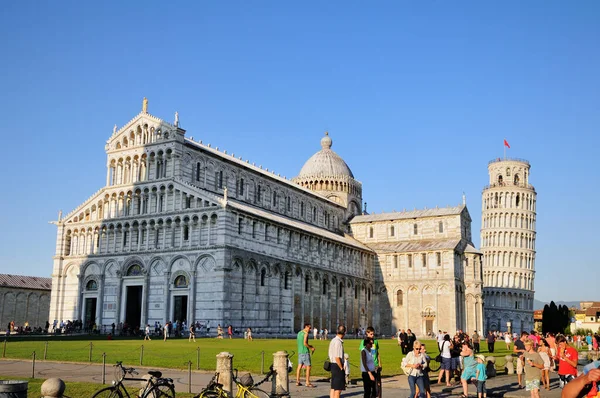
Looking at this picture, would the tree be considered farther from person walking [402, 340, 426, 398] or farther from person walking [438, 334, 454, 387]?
person walking [402, 340, 426, 398]

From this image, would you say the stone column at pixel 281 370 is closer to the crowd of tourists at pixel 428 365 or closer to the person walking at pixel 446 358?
the crowd of tourists at pixel 428 365

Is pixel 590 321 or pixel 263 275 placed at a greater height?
pixel 263 275

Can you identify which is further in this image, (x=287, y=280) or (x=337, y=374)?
(x=287, y=280)

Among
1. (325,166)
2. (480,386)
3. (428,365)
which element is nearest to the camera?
(428,365)

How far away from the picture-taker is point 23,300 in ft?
248

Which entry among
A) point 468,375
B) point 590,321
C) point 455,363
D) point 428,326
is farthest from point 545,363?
point 590,321

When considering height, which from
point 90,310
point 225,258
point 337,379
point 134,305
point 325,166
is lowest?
point 337,379

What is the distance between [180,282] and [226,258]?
541 cm

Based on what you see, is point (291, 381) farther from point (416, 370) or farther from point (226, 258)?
point (226, 258)

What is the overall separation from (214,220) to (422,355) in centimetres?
3584

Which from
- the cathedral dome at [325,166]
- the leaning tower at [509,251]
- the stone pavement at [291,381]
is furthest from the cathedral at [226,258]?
the leaning tower at [509,251]

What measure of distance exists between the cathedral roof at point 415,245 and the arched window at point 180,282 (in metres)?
30.5

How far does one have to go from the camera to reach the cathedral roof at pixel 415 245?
70.9m

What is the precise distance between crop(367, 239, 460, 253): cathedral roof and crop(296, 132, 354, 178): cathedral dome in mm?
11233
